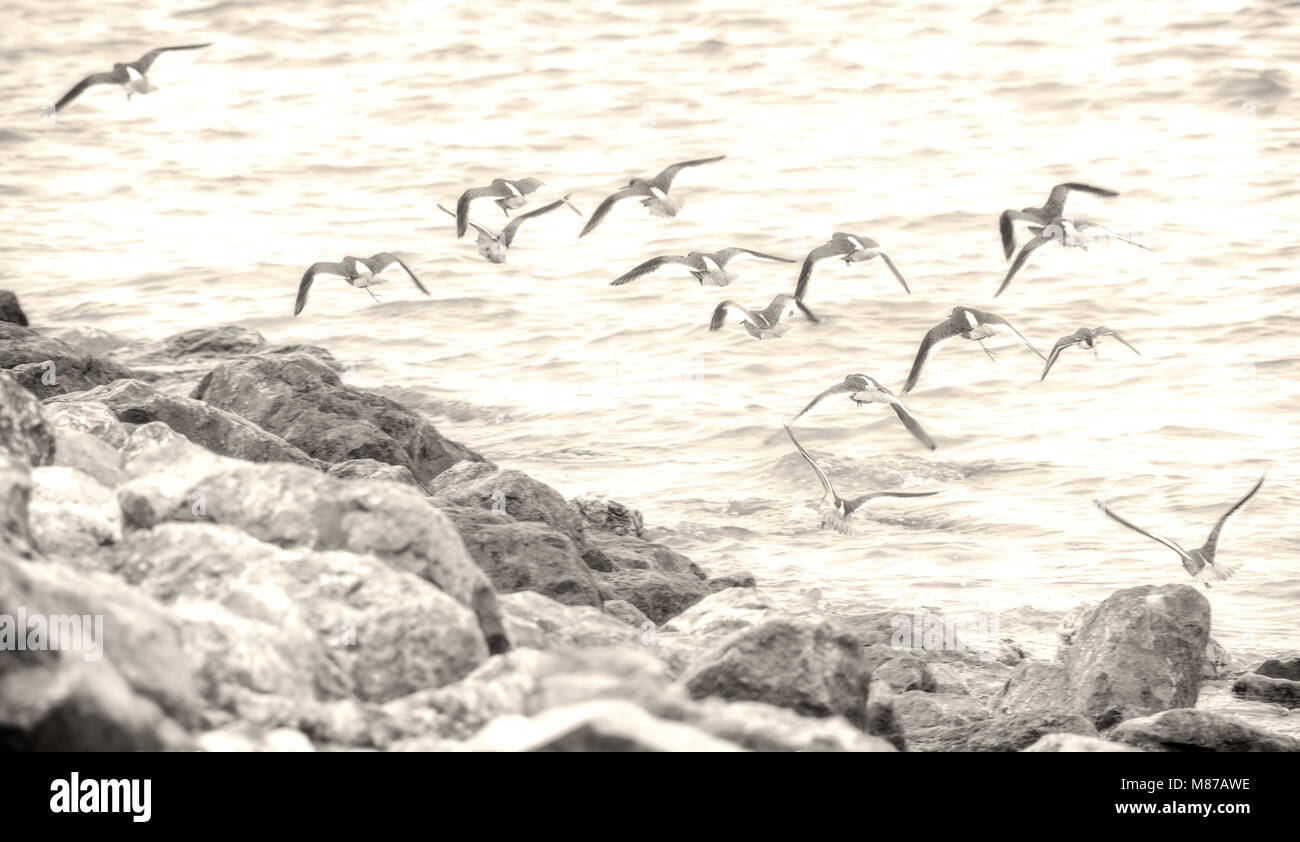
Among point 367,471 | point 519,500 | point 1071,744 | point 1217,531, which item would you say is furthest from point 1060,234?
point 1071,744

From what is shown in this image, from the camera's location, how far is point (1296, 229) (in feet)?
61.8

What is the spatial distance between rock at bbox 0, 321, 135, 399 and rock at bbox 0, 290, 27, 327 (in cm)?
265

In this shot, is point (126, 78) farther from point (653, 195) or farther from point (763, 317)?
point (763, 317)

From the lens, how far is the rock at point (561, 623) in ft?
20.7

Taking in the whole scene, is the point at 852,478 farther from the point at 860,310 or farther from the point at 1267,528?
the point at 860,310

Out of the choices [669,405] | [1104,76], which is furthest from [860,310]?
[1104,76]

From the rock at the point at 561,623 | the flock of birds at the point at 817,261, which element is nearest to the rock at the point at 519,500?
the flock of birds at the point at 817,261

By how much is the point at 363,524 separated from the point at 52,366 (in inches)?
221

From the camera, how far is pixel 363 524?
18.4 ft

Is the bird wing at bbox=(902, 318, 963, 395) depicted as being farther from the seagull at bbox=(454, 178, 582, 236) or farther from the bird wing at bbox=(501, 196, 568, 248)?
the bird wing at bbox=(501, 196, 568, 248)

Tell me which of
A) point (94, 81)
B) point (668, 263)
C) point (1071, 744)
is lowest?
point (1071, 744)

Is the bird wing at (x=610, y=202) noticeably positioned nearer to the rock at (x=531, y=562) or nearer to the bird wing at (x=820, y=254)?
the bird wing at (x=820, y=254)

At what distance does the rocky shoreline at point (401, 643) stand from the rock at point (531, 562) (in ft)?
0.05
